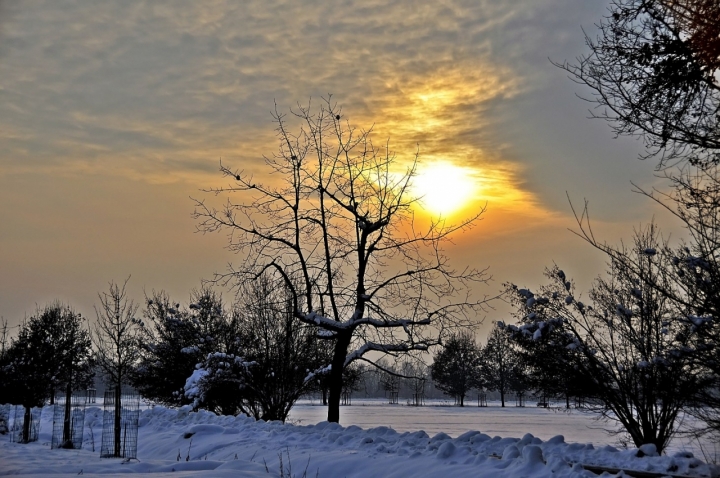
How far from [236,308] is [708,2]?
22.0m

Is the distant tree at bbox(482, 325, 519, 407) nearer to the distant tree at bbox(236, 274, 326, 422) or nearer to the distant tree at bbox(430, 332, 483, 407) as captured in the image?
the distant tree at bbox(430, 332, 483, 407)

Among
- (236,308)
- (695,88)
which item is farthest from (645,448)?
(236,308)

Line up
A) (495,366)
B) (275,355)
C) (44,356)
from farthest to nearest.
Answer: (495,366) < (44,356) < (275,355)

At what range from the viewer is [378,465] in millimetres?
9367

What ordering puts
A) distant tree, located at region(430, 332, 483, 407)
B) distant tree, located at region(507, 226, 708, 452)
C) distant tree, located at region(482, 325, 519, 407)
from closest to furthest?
1. distant tree, located at region(507, 226, 708, 452)
2. distant tree, located at region(482, 325, 519, 407)
3. distant tree, located at region(430, 332, 483, 407)

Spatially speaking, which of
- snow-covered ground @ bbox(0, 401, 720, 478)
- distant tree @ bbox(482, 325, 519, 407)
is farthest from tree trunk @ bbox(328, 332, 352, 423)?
distant tree @ bbox(482, 325, 519, 407)

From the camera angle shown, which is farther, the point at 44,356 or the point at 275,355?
the point at 44,356

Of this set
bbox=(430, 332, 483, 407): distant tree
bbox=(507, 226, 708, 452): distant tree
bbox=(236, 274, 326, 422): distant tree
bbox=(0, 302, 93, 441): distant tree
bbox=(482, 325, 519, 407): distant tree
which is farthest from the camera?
bbox=(430, 332, 483, 407): distant tree

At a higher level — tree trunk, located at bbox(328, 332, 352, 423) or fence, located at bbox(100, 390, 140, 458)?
tree trunk, located at bbox(328, 332, 352, 423)

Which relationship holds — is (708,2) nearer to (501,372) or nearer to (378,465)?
(378,465)

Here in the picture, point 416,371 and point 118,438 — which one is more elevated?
point 416,371

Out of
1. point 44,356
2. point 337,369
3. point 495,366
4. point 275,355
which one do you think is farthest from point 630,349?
point 495,366

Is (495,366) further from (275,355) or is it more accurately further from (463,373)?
(275,355)

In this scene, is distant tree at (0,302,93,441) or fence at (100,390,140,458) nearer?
fence at (100,390,140,458)
